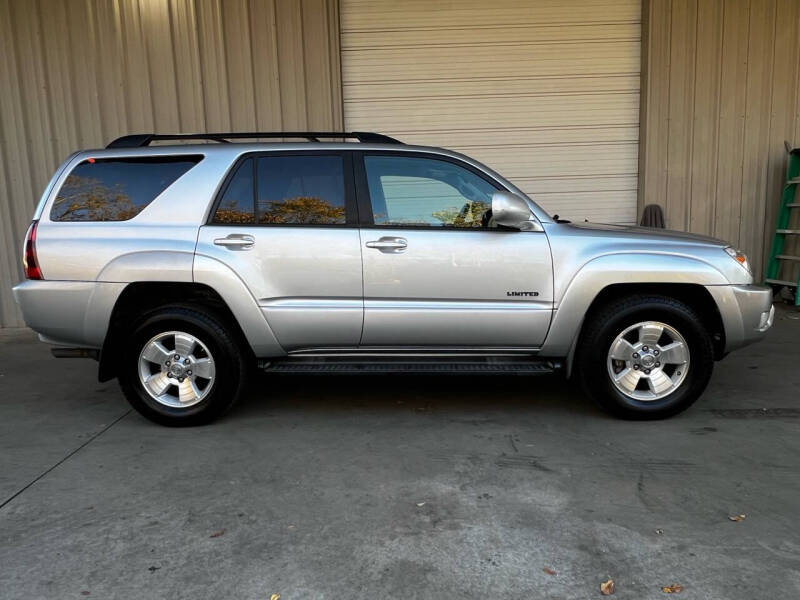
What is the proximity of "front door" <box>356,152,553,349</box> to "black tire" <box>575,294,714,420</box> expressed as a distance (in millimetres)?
350

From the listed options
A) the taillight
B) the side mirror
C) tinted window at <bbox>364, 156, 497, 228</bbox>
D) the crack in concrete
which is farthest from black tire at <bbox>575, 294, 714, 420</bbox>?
the taillight

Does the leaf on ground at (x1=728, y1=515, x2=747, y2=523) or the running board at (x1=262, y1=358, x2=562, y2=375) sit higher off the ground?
the running board at (x1=262, y1=358, x2=562, y2=375)

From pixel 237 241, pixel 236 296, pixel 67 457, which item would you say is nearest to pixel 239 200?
pixel 237 241

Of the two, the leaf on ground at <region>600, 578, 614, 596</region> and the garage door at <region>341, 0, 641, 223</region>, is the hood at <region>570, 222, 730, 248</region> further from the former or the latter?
the garage door at <region>341, 0, 641, 223</region>

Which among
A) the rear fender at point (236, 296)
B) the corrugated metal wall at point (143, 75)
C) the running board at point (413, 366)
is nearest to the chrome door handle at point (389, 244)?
the running board at point (413, 366)

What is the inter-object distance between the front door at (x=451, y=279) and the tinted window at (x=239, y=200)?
778 mm

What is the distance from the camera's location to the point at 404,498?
322 cm

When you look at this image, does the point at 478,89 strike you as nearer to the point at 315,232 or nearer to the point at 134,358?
the point at 315,232

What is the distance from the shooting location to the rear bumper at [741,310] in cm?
416

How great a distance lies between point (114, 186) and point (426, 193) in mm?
2177

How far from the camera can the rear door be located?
162 inches

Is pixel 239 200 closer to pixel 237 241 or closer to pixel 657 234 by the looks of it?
pixel 237 241

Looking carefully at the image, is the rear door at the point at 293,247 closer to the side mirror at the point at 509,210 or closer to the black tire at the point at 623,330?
the side mirror at the point at 509,210

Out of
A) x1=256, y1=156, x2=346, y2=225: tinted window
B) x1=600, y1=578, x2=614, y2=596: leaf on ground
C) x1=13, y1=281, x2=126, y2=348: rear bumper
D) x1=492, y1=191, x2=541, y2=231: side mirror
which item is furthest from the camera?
x1=256, y1=156, x2=346, y2=225: tinted window
